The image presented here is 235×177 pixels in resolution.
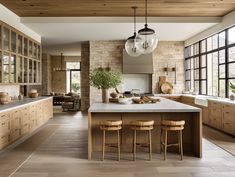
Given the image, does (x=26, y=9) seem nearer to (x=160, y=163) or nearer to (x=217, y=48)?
(x=160, y=163)

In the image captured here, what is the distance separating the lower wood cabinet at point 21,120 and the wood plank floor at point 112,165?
37cm

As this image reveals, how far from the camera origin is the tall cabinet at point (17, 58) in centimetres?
562

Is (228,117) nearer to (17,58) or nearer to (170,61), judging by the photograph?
(170,61)

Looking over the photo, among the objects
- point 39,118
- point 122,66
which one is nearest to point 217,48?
point 122,66

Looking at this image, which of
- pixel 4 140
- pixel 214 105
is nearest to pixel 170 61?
pixel 214 105

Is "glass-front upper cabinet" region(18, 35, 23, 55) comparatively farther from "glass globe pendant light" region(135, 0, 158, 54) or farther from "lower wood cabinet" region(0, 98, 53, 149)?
"glass globe pendant light" region(135, 0, 158, 54)

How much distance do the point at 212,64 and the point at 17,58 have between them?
5852mm

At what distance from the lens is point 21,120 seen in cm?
562

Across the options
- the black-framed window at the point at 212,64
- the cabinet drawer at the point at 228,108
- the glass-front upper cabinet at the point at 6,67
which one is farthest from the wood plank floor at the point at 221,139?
the glass-front upper cabinet at the point at 6,67

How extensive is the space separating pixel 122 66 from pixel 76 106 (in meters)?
3.19

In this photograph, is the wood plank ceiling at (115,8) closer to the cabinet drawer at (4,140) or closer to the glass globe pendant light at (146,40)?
the glass globe pendant light at (146,40)

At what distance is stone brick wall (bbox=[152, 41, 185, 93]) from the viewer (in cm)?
1046

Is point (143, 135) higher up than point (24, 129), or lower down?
higher up

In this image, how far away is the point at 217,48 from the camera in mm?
7797
